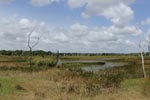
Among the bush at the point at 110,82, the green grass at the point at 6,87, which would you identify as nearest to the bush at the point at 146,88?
the bush at the point at 110,82

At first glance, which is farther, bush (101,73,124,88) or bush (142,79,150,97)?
A: bush (101,73,124,88)

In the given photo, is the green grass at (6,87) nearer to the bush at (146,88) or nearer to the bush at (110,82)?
the bush at (110,82)

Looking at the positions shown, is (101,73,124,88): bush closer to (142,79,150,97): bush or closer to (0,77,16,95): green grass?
(142,79,150,97): bush

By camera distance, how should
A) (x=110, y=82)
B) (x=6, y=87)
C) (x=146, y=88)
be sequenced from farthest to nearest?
(x=110, y=82), (x=146, y=88), (x=6, y=87)

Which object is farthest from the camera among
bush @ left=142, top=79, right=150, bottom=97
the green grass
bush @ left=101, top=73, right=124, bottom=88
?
bush @ left=101, top=73, right=124, bottom=88

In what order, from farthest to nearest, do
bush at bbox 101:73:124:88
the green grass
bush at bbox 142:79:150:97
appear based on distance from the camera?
bush at bbox 101:73:124:88 < bush at bbox 142:79:150:97 < the green grass

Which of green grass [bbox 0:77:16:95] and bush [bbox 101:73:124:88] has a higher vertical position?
green grass [bbox 0:77:16:95]

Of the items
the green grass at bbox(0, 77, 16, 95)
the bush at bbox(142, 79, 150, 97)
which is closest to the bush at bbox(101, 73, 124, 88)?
the bush at bbox(142, 79, 150, 97)

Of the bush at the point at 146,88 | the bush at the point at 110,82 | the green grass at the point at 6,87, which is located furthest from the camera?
the bush at the point at 110,82

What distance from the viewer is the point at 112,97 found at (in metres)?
18.2

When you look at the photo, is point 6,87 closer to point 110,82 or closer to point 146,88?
point 110,82

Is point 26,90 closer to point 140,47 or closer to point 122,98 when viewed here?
point 122,98

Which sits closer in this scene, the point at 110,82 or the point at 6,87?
the point at 6,87

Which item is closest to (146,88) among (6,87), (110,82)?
(110,82)
